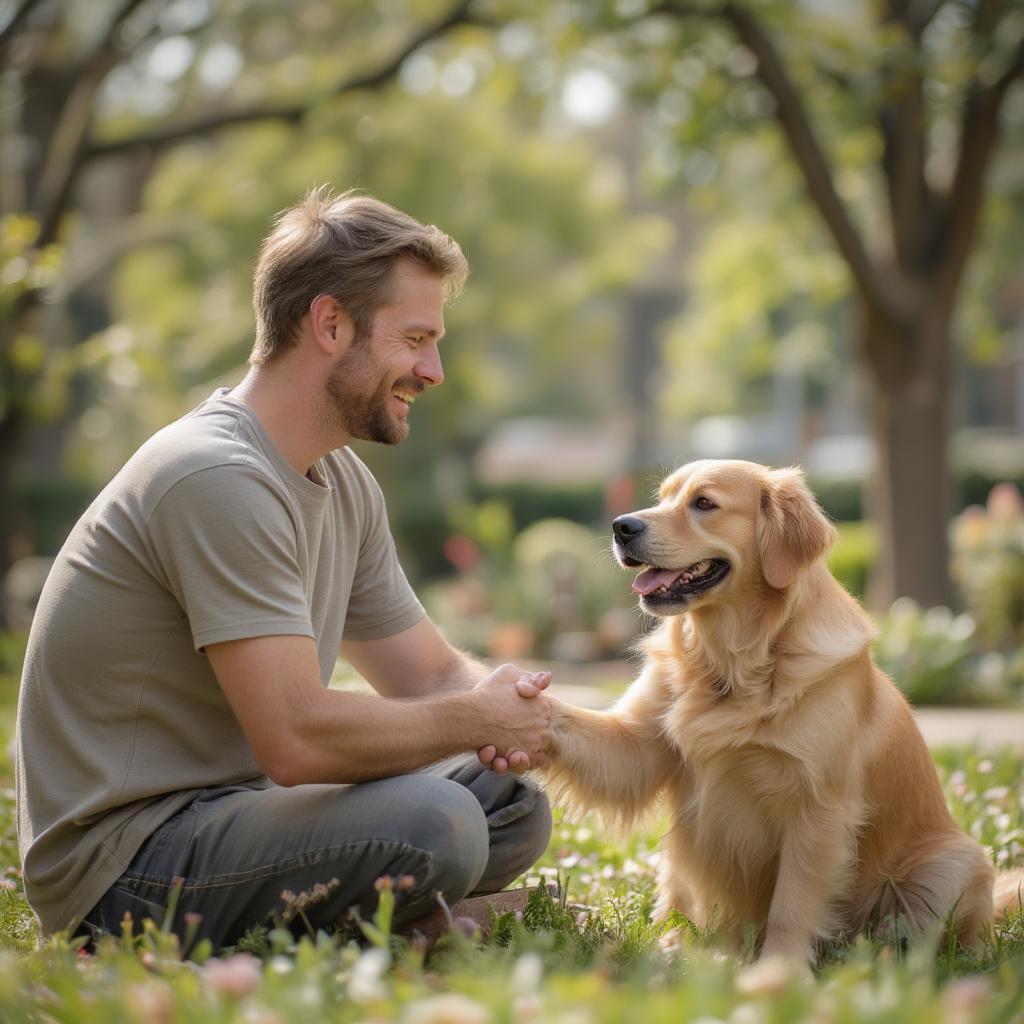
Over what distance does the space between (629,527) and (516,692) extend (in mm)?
639

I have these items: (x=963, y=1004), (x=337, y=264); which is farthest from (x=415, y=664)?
(x=963, y=1004)

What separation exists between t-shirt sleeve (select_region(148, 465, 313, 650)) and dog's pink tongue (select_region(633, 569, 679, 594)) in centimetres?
114

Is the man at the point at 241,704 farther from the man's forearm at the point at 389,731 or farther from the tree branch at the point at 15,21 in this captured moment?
the tree branch at the point at 15,21

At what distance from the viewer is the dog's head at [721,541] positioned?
3.73 metres

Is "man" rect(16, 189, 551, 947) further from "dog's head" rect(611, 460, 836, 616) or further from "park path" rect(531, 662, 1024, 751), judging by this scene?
"park path" rect(531, 662, 1024, 751)

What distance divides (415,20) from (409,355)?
10843mm

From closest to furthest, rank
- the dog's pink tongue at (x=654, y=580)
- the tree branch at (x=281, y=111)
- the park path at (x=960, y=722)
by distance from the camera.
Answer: the dog's pink tongue at (x=654, y=580)
the park path at (x=960, y=722)
the tree branch at (x=281, y=111)

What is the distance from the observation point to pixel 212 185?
60.0ft

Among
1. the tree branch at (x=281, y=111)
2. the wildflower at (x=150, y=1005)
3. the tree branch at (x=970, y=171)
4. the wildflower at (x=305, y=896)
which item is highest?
the tree branch at (x=281, y=111)

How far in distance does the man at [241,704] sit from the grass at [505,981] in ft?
0.56

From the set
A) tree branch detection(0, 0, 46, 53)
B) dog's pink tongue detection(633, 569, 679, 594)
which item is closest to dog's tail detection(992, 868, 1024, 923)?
dog's pink tongue detection(633, 569, 679, 594)

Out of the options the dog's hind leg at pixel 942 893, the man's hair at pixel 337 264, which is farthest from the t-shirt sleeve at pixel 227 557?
the dog's hind leg at pixel 942 893

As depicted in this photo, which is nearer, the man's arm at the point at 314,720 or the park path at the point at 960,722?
the man's arm at the point at 314,720

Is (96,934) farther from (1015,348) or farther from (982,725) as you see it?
(1015,348)
